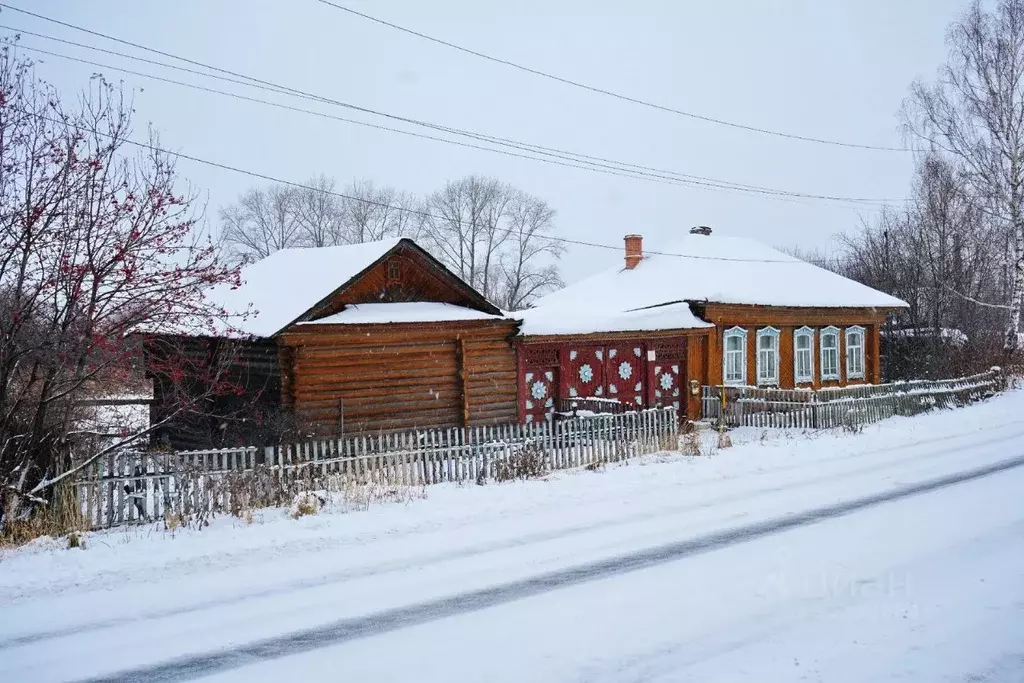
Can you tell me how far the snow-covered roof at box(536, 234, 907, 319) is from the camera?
2531cm

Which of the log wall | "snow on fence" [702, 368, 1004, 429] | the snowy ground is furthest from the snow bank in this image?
the snowy ground

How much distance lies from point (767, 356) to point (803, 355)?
194 centimetres

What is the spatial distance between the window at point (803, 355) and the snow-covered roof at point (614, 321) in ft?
16.6

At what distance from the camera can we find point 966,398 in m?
24.1

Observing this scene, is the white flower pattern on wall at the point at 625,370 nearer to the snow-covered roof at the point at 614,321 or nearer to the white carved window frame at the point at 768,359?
the snow-covered roof at the point at 614,321

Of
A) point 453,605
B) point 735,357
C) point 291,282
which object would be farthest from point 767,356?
point 453,605

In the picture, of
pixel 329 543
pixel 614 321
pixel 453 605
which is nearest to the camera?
pixel 453 605

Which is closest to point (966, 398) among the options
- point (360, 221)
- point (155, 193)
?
point (155, 193)

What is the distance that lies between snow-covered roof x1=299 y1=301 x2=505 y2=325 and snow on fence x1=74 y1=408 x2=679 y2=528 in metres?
2.68

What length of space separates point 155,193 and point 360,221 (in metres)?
52.9

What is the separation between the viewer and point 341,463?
41.9 ft

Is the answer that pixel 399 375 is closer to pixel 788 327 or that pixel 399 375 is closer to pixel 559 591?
pixel 559 591

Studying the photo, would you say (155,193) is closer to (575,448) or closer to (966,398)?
(575,448)

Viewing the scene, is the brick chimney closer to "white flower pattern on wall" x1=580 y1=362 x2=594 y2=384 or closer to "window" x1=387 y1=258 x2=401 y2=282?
"white flower pattern on wall" x1=580 y1=362 x2=594 y2=384
